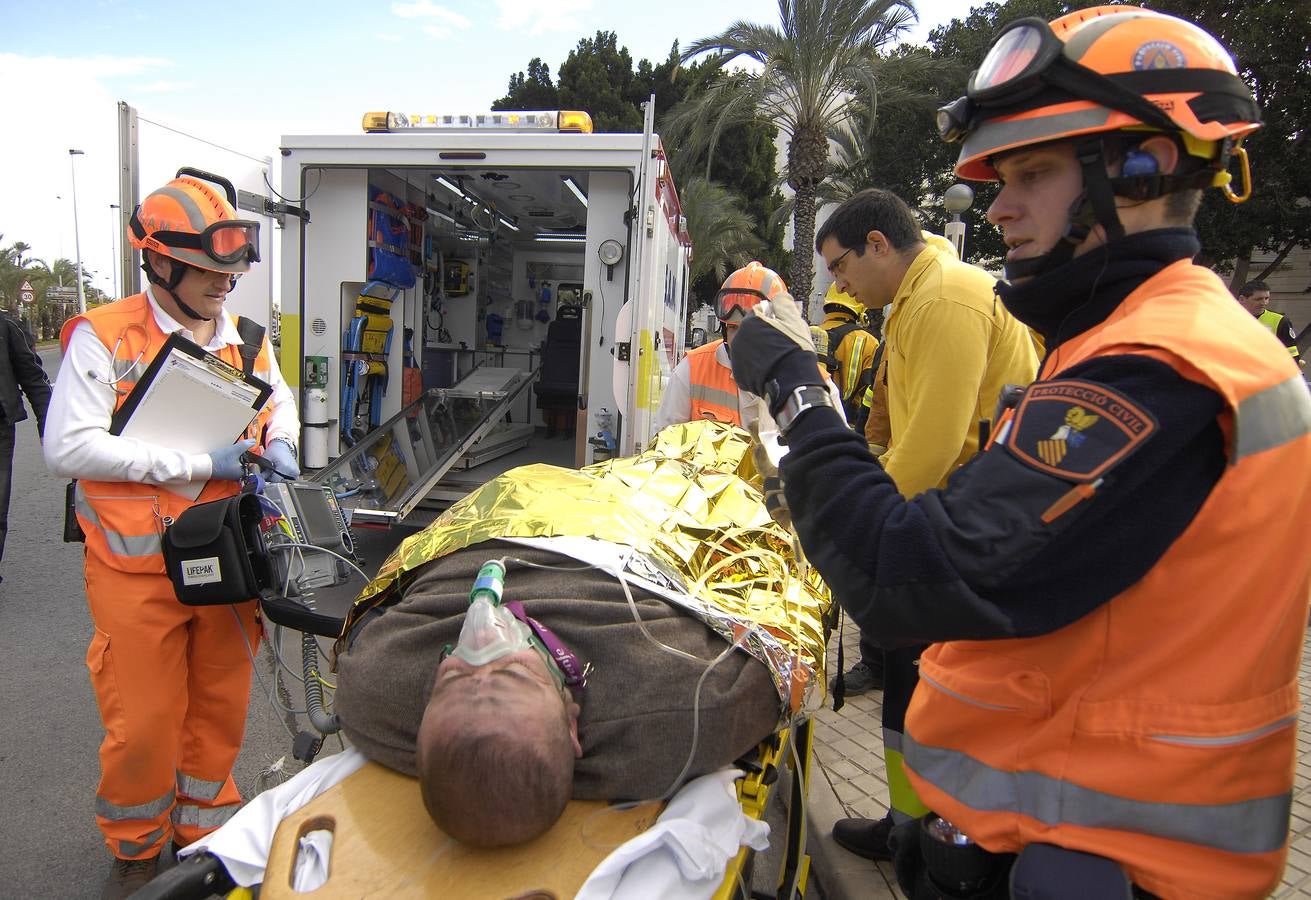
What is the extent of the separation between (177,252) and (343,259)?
9.51 ft

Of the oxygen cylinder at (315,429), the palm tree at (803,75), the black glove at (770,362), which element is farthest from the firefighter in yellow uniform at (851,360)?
the palm tree at (803,75)

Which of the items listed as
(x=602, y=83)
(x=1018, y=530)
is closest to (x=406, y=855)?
(x=1018, y=530)

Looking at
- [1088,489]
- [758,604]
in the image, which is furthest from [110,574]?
[1088,489]

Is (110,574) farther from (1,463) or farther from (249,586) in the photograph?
(1,463)

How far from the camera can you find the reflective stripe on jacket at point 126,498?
7.45ft

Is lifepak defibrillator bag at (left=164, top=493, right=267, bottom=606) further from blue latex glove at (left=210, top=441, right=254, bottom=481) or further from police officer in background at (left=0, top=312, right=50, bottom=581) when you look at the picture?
A: police officer in background at (left=0, top=312, right=50, bottom=581)

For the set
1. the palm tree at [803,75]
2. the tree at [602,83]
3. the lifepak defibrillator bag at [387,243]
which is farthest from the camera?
the tree at [602,83]

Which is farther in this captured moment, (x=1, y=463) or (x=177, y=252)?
(x=1, y=463)

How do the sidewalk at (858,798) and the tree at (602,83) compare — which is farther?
the tree at (602,83)

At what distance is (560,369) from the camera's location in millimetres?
8398

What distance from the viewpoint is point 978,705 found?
3.78ft

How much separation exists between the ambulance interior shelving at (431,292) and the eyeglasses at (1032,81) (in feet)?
10.8

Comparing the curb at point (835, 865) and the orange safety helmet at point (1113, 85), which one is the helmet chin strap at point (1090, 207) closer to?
the orange safety helmet at point (1113, 85)

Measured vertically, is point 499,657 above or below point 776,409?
below
